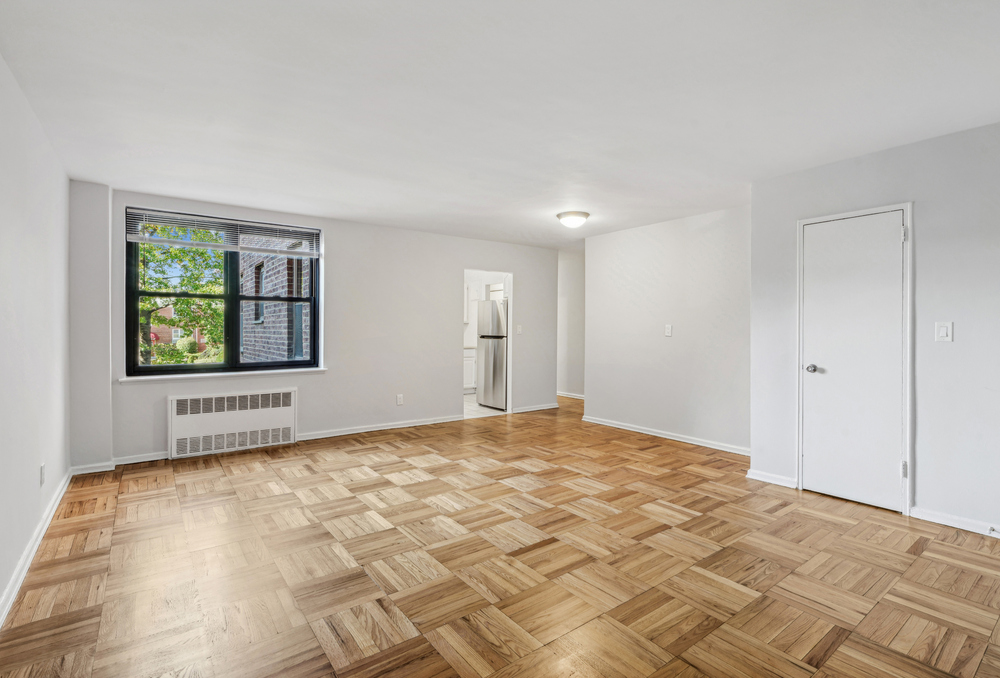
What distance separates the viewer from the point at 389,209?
195 inches

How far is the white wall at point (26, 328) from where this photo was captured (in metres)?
2.22

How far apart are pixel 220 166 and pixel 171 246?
4.71 ft

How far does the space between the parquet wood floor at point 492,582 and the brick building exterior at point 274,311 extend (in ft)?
5.18

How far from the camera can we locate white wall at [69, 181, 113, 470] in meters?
4.05

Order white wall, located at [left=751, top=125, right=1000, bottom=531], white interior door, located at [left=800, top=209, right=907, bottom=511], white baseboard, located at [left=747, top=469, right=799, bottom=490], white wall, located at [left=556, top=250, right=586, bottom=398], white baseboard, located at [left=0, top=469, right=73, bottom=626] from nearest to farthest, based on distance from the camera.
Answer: white baseboard, located at [left=0, top=469, right=73, bottom=626] < white wall, located at [left=751, top=125, right=1000, bottom=531] < white interior door, located at [left=800, top=209, right=907, bottom=511] < white baseboard, located at [left=747, top=469, right=799, bottom=490] < white wall, located at [left=556, top=250, right=586, bottom=398]

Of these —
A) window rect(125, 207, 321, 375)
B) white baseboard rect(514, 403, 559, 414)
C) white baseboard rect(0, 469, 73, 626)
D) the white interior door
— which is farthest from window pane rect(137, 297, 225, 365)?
the white interior door

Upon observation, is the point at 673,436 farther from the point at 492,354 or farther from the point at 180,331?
the point at 180,331

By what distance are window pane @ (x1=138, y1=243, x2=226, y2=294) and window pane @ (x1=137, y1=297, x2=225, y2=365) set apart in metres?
0.12

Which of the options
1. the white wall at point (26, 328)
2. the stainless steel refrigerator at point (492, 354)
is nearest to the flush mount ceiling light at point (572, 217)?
the stainless steel refrigerator at point (492, 354)

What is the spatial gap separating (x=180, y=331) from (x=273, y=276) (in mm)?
991

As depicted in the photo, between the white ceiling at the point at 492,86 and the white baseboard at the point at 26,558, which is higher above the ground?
the white ceiling at the point at 492,86

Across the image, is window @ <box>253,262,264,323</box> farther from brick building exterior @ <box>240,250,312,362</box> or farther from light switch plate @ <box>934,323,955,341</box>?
light switch plate @ <box>934,323,955,341</box>

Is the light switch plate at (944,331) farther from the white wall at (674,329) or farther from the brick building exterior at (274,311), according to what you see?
the brick building exterior at (274,311)

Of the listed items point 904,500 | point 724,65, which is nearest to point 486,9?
point 724,65
